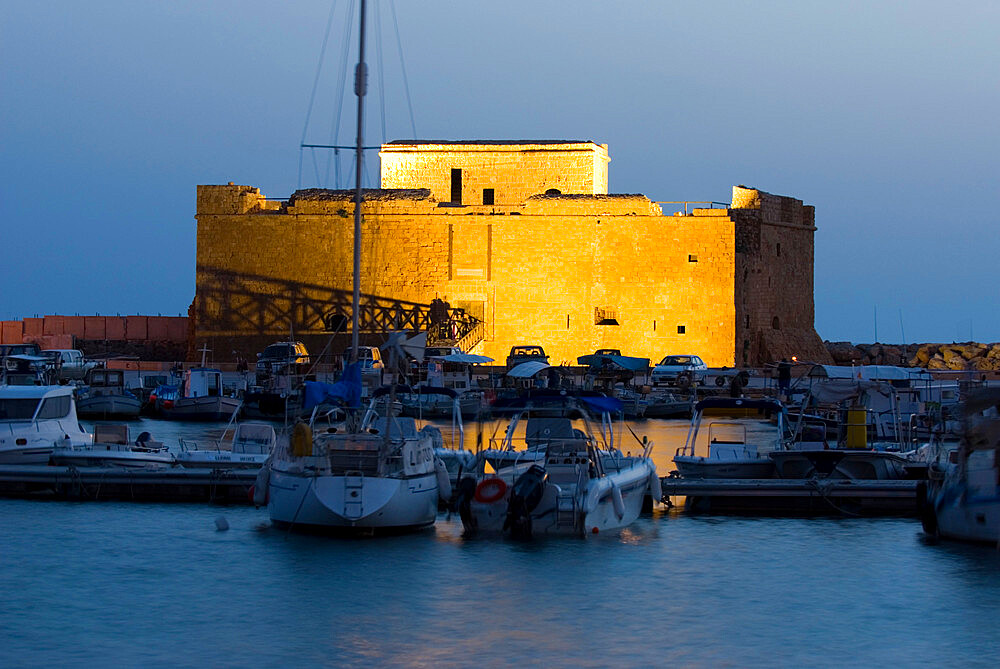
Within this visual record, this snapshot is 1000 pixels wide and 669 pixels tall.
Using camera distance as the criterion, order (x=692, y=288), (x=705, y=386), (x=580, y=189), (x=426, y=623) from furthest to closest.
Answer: (x=580, y=189)
(x=692, y=288)
(x=705, y=386)
(x=426, y=623)

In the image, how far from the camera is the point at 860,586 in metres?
16.2

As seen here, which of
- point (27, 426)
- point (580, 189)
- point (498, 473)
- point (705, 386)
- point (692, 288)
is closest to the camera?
point (498, 473)

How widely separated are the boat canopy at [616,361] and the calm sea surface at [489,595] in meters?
18.3

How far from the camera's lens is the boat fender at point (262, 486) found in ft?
60.9

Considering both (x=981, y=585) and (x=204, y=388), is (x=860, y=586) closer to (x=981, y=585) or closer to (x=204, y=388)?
(x=981, y=585)

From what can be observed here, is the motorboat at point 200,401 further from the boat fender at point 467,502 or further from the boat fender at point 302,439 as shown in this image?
the boat fender at point 467,502

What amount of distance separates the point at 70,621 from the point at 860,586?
804cm

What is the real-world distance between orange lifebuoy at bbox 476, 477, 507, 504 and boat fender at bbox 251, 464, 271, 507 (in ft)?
8.75

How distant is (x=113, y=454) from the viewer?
845 inches

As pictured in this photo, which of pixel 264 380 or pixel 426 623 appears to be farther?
pixel 264 380

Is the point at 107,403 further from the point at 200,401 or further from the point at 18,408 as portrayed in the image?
the point at 18,408

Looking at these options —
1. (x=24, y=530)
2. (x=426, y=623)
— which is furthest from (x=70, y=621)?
(x=24, y=530)

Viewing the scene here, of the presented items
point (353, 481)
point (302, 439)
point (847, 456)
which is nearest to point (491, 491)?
point (353, 481)

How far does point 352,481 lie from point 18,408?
26.0 ft
